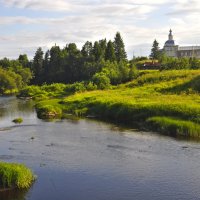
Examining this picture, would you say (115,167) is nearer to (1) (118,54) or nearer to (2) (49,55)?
(1) (118,54)

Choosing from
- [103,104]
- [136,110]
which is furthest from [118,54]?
[136,110]

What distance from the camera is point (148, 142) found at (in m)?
45.2

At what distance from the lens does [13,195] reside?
1155 inches

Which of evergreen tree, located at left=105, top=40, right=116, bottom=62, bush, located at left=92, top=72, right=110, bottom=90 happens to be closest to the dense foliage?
evergreen tree, located at left=105, top=40, right=116, bottom=62

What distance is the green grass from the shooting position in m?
30.0

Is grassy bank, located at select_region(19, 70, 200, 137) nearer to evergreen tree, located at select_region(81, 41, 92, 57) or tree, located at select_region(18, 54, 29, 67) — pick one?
evergreen tree, located at select_region(81, 41, 92, 57)

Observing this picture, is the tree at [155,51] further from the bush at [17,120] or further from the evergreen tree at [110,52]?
the bush at [17,120]

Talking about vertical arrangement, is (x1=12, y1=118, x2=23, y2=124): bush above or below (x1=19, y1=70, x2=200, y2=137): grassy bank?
below

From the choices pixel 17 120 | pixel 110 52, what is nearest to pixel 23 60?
pixel 110 52

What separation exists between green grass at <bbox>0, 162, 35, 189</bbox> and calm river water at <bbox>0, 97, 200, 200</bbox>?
0.79 metres

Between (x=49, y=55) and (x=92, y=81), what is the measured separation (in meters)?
78.0

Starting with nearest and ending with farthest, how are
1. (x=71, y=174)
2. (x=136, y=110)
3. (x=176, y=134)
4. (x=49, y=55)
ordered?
(x=71, y=174) < (x=176, y=134) < (x=136, y=110) < (x=49, y=55)

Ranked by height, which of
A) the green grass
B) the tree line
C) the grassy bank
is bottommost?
the green grass

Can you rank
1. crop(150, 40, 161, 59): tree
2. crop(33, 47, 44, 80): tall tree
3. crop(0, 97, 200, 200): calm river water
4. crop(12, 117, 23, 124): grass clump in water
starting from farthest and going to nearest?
crop(33, 47, 44, 80): tall tree < crop(150, 40, 161, 59): tree < crop(12, 117, 23, 124): grass clump in water < crop(0, 97, 200, 200): calm river water
